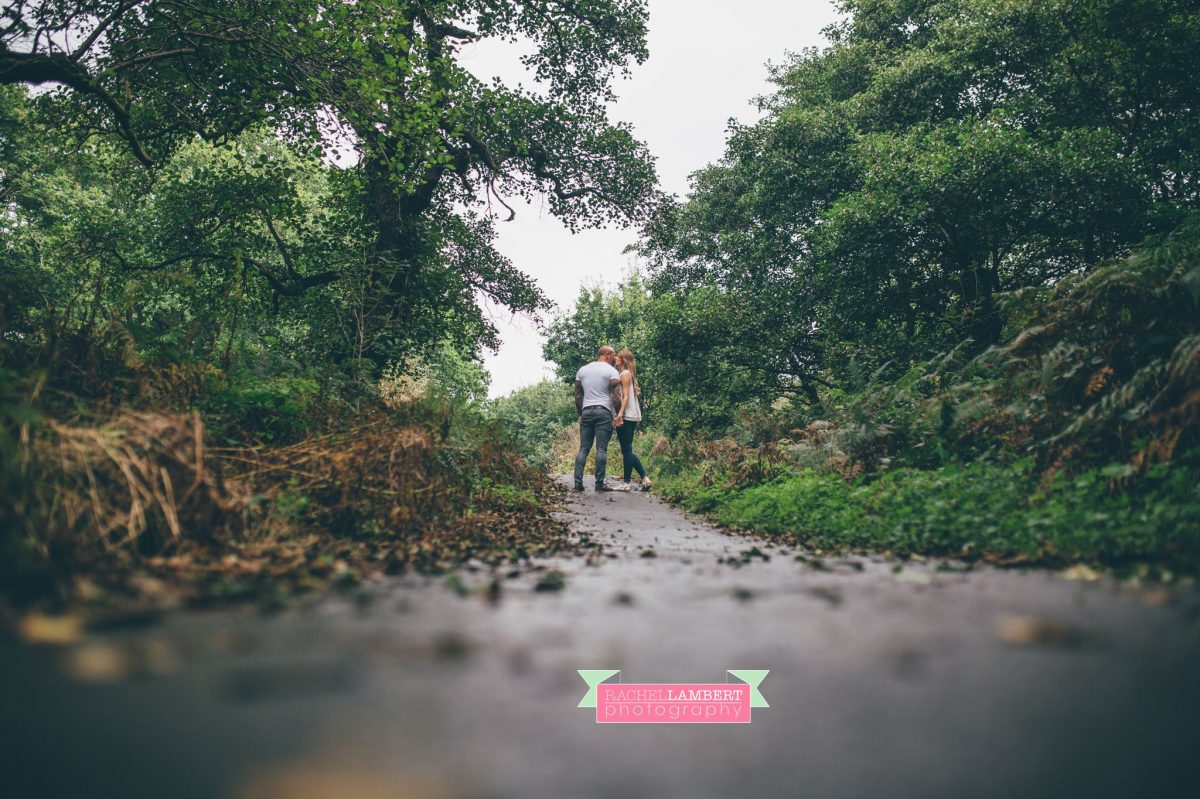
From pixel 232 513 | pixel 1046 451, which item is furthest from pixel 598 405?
pixel 232 513

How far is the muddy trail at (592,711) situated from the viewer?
4.28ft

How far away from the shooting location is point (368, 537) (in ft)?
13.3

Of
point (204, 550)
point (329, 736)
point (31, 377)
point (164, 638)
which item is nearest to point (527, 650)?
point (329, 736)

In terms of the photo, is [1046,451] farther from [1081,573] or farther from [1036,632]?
[1036,632]

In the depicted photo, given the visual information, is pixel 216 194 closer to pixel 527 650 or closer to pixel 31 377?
pixel 31 377

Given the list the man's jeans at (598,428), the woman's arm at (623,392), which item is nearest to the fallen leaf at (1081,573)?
the man's jeans at (598,428)

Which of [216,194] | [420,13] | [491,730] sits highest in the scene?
[420,13]

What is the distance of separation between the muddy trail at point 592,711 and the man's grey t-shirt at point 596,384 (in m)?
7.31

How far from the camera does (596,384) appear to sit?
32.3 ft

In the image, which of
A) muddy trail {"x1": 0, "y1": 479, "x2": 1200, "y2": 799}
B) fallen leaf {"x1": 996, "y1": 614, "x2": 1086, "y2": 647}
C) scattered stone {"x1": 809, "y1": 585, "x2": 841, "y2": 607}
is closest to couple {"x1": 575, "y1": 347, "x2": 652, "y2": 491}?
scattered stone {"x1": 809, "y1": 585, "x2": 841, "y2": 607}

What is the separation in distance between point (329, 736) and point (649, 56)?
15.7 metres

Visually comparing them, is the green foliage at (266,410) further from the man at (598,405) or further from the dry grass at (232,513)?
the man at (598,405)

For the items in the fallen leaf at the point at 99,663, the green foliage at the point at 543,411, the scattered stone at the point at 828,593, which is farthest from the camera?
the green foliage at the point at 543,411

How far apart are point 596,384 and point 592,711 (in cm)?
824
